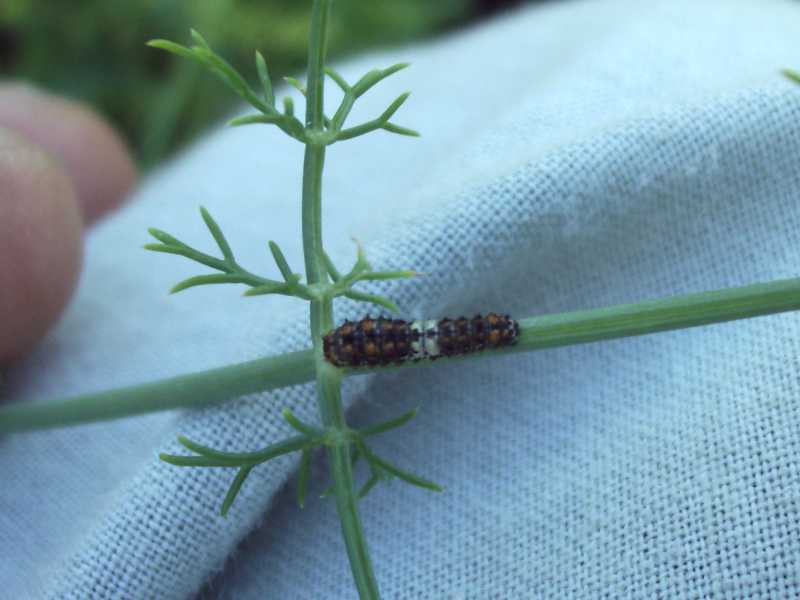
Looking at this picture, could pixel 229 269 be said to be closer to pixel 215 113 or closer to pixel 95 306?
pixel 95 306

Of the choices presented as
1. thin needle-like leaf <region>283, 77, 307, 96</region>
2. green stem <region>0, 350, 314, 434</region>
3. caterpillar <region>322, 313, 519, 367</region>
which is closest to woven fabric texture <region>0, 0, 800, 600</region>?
green stem <region>0, 350, 314, 434</region>

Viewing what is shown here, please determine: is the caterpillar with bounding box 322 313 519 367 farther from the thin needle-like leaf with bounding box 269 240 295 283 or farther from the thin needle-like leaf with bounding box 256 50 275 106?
the thin needle-like leaf with bounding box 256 50 275 106

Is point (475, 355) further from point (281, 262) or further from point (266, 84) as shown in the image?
point (266, 84)

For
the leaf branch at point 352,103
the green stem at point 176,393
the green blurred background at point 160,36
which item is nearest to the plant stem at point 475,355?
the green stem at point 176,393

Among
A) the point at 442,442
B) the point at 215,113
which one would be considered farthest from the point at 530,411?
the point at 215,113

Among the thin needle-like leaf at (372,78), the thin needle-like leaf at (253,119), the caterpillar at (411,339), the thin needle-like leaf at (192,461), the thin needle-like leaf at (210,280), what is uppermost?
the thin needle-like leaf at (372,78)

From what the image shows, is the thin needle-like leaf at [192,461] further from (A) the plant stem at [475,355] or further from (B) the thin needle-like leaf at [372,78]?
(B) the thin needle-like leaf at [372,78]
